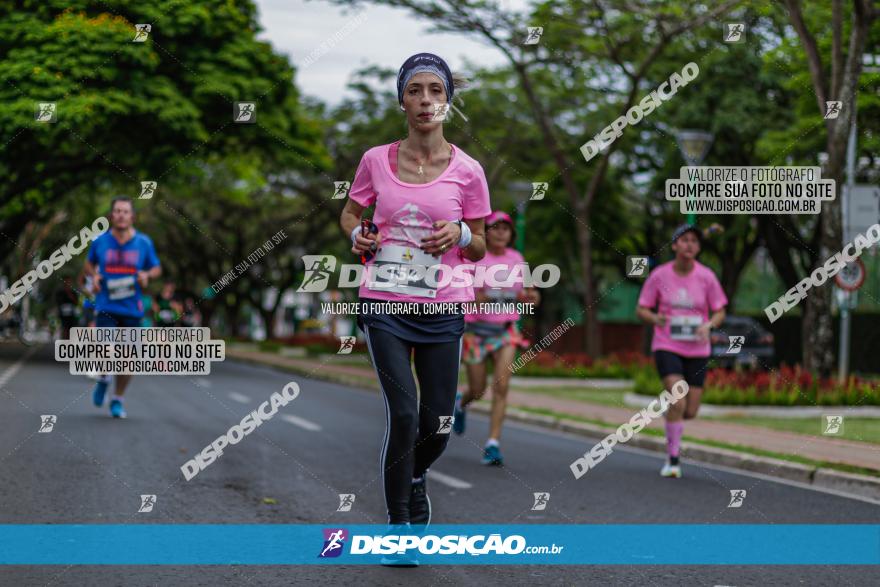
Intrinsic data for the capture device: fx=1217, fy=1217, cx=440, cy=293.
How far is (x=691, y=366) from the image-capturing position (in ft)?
32.1

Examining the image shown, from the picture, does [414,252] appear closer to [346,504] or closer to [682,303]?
Result: [346,504]

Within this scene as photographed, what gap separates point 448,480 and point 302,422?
4575 mm

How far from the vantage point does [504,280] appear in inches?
414

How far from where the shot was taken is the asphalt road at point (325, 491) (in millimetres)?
5461

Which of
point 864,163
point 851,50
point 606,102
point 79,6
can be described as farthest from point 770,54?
point 79,6

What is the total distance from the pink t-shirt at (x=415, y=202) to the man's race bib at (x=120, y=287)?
6.11m

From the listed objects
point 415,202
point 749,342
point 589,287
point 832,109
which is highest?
point 832,109

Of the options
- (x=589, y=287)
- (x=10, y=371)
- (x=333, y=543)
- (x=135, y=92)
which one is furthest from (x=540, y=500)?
(x=589, y=287)

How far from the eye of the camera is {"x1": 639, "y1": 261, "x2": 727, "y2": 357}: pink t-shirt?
9711mm

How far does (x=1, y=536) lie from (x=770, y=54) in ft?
73.4

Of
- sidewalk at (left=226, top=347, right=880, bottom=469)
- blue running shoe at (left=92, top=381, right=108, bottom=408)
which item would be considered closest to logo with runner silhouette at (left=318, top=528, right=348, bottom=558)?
sidewalk at (left=226, top=347, right=880, bottom=469)

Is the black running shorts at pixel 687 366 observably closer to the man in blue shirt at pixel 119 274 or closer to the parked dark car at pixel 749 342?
the man in blue shirt at pixel 119 274

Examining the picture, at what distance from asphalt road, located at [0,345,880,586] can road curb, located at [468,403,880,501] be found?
28 centimetres

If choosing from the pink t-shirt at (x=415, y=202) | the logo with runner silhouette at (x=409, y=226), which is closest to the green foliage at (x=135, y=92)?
the pink t-shirt at (x=415, y=202)
